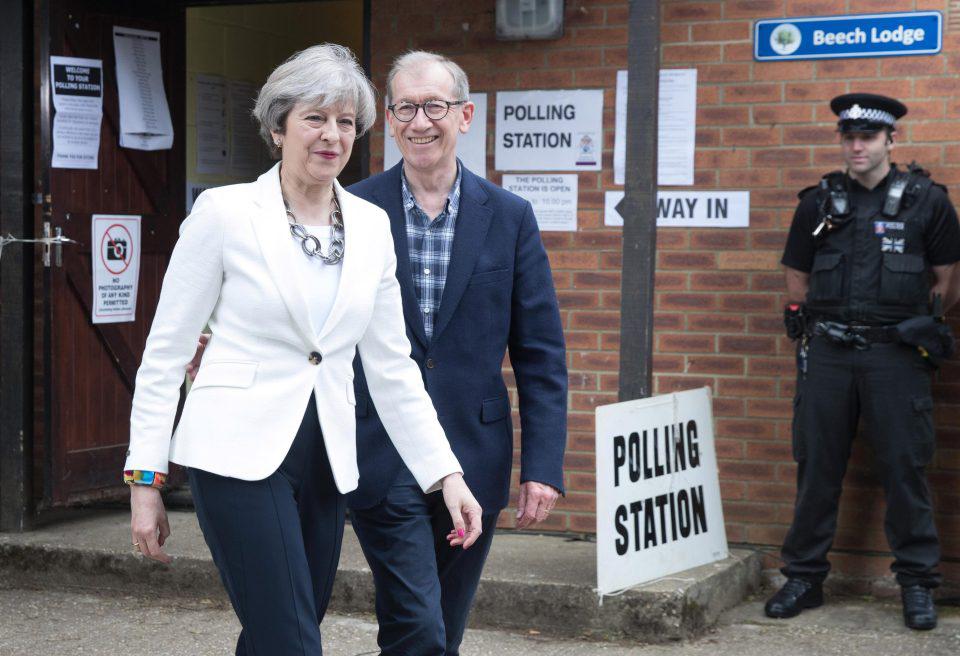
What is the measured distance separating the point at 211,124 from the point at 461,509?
4928mm

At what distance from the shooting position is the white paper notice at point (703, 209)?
6094mm

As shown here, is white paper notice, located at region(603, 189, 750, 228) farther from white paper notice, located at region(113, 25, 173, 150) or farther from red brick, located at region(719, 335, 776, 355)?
white paper notice, located at region(113, 25, 173, 150)

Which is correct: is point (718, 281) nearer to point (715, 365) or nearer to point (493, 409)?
point (715, 365)

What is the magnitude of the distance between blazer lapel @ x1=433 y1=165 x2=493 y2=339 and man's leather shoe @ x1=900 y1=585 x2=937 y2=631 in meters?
2.93

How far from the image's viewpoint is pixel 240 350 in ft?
9.17

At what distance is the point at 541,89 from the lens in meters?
6.32

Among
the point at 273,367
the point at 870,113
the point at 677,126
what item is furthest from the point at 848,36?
the point at 273,367

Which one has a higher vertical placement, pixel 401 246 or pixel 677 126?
pixel 677 126

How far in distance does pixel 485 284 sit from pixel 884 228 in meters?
2.60

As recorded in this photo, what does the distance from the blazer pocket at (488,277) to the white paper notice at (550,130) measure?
2803mm

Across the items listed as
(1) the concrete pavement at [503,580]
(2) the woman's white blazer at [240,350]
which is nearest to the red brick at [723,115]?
(1) the concrete pavement at [503,580]

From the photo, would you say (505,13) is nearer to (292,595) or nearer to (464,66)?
(464,66)

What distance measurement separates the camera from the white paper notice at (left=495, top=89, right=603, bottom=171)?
6.27 meters

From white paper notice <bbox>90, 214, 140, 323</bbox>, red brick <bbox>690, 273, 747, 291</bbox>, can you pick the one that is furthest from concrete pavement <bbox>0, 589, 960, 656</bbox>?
white paper notice <bbox>90, 214, 140, 323</bbox>
